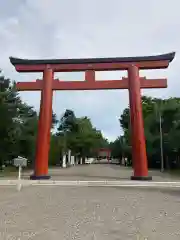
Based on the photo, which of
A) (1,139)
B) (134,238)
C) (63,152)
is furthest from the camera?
(63,152)

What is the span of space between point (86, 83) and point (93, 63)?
1.61 metres

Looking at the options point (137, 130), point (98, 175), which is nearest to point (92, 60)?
point (137, 130)

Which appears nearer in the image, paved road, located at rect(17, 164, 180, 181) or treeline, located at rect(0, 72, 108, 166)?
paved road, located at rect(17, 164, 180, 181)

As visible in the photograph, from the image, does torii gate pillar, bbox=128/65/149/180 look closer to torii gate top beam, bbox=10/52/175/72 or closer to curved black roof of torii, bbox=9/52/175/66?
torii gate top beam, bbox=10/52/175/72

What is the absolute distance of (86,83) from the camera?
72.6 feet

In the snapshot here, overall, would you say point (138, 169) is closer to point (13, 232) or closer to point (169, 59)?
point (169, 59)

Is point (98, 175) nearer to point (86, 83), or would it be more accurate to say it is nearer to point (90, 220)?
point (86, 83)

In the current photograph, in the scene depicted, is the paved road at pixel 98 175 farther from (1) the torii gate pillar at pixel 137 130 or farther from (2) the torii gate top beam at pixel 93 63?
(2) the torii gate top beam at pixel 93 63

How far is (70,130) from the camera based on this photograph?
75.1 m

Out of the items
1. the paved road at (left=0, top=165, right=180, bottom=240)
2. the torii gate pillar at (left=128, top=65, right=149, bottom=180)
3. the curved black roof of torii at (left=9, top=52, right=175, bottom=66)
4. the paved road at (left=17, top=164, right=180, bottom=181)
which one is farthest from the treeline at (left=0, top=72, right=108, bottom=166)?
the paved road at (left=0, top=165, right=180, bottom=240)

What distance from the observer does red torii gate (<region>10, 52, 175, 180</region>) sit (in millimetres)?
21141

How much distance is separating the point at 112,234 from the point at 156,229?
1.06m

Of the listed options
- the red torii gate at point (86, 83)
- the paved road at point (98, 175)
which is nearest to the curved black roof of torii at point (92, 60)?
the red torii gate at point (86, 83)

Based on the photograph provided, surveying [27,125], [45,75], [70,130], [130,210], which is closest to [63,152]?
[27,125]
